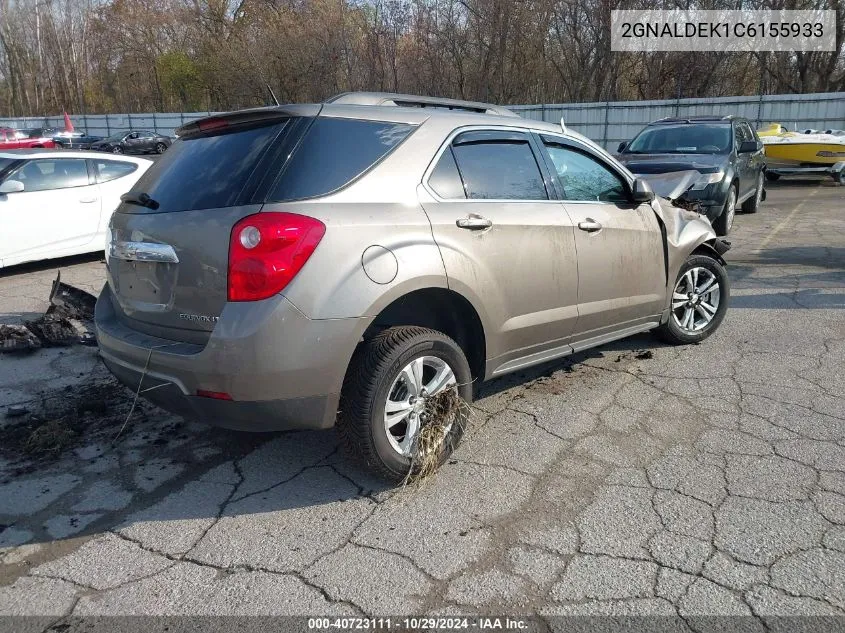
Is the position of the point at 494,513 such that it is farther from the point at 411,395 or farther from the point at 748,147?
the point at 748,147

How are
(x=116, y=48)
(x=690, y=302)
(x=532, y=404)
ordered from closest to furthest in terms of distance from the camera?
1. (x=532, y=404)
2. (x=690, y=302)
3. (x=116, y=48)

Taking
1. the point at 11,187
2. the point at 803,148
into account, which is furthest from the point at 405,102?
the point at 803,148

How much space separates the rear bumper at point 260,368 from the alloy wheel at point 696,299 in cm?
329

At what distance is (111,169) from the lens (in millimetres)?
9023

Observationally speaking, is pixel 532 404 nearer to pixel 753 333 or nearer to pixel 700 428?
pixel 700 428

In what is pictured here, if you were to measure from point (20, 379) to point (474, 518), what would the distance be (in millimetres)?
3638

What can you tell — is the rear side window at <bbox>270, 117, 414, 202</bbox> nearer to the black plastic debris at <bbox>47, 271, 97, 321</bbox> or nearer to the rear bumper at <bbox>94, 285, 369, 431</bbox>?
the rear bumper at <bbox>94, 285, 369, 431</bbox>

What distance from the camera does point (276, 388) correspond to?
280 cm

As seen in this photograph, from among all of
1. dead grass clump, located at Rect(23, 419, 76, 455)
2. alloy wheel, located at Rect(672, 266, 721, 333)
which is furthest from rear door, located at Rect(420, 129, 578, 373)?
dead grass clump, located at Rect(23, 419, 76, 455)

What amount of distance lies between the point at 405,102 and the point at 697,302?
306 centimetres

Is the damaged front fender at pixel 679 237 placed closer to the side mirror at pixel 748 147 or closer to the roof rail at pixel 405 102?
the roof rail at pixel 405 102

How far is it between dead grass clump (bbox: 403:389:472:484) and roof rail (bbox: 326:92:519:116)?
160cm

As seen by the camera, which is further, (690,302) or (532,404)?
(690,302)

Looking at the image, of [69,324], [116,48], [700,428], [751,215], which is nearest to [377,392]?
[700,428]
